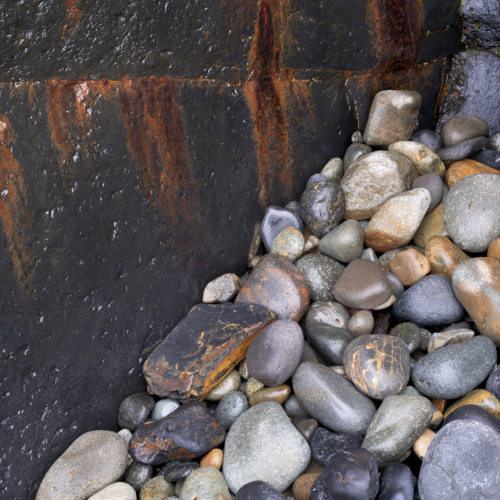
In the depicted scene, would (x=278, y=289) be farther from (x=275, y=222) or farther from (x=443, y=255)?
(x=443, y=255)

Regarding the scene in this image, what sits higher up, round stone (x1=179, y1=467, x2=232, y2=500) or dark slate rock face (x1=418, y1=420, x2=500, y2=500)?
dark slate rock face (x1=418, y1=420, x2=500, y2=500)

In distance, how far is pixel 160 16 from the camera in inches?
72.2

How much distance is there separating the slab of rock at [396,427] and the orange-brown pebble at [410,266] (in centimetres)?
69

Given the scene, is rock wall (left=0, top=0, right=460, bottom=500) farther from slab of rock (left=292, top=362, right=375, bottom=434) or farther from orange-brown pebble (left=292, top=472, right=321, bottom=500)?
orange-brown pebble (left=292, top=472, right=321, bottom=500)

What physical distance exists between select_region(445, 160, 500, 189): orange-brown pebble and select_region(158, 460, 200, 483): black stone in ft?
6.33

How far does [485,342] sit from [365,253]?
2.43 feet

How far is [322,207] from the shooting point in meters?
2.44

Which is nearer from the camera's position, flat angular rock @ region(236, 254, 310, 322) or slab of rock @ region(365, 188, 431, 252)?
flat angular rock @ region(236, 254, 310, 322)

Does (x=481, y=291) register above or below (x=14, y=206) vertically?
below

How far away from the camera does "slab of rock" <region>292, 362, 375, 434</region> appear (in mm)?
1718

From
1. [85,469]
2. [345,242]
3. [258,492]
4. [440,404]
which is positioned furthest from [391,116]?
[85,469]

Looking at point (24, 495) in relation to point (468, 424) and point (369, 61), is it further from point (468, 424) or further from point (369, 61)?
point (369, 61)

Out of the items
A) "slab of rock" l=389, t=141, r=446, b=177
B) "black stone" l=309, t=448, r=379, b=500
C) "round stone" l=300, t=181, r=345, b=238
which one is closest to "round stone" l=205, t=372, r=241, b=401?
"black stone" l=309, t=448, r=379, b=500

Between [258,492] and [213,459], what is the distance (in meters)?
0.31
